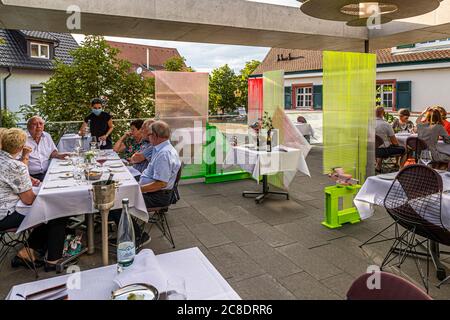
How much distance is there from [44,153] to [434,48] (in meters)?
15.4

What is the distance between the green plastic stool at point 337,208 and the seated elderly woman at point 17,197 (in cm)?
290

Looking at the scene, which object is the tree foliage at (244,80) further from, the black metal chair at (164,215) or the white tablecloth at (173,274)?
the white tablecloth at (173,274)

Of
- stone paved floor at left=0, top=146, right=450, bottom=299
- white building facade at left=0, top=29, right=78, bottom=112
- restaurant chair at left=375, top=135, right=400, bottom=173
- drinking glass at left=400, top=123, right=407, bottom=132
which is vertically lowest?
stone paved floor at left=0, top=146, right=450, bottom=299

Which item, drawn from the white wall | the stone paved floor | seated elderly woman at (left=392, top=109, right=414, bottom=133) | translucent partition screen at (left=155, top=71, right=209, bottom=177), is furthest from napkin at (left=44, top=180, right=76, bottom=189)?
the white wall

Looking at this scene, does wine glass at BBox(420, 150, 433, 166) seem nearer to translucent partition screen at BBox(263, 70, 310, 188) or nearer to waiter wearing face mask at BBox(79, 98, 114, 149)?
translucent partition screen at BBox(263, 70, 310, 188)

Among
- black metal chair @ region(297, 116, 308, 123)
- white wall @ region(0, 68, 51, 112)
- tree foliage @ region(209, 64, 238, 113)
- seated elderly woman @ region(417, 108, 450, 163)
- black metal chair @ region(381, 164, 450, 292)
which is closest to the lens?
black metal chair @ region(381, 164, 450, 292)

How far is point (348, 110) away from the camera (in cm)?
477

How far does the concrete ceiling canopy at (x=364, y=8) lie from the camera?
4.09 metres

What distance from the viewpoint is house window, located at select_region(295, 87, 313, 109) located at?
18705 mm

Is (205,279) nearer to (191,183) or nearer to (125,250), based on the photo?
(125,250)

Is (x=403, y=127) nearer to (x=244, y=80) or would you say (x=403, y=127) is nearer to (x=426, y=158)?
(x=426, y=158)

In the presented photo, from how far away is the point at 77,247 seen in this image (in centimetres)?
344

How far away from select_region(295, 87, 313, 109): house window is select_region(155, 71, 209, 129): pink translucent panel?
12.9 meters

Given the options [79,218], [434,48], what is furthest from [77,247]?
[434,48]
